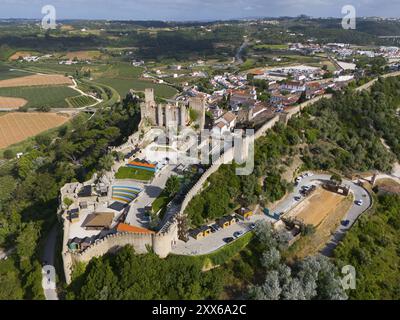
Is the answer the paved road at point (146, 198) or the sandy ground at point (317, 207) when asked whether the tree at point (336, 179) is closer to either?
the sandy ground at point (317, 207)

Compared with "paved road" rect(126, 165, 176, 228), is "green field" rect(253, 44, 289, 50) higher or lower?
higher

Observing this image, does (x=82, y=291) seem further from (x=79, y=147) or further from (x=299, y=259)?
(x=79, y=147)

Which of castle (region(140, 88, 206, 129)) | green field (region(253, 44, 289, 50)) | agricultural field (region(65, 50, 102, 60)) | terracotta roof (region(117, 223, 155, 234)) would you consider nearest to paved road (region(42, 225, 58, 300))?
terracotta roof (region(117, 223, 155, 234))

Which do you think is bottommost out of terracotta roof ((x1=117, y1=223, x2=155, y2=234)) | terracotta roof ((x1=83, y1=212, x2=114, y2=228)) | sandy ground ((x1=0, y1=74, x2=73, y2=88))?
terracotta roof ((x1=83, y1=212, x2=114, y2=228))

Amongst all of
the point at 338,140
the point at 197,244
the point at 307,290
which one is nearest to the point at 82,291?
the point at 197,244

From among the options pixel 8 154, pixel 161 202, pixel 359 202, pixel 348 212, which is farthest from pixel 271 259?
pixel 8 154

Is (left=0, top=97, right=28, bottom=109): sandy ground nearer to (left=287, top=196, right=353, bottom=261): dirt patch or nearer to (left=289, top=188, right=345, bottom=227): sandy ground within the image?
(left=289, top=188, right=345, bottom=227): sandy ground

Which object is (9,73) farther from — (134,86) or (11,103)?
(134,86)
